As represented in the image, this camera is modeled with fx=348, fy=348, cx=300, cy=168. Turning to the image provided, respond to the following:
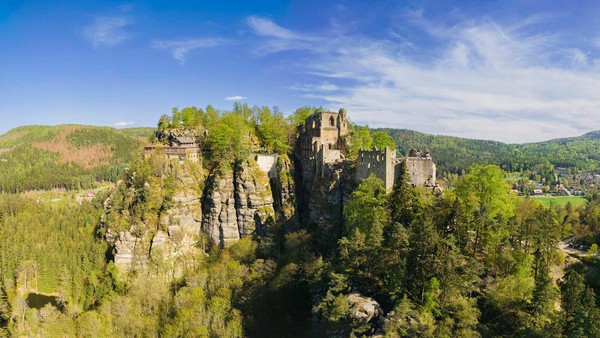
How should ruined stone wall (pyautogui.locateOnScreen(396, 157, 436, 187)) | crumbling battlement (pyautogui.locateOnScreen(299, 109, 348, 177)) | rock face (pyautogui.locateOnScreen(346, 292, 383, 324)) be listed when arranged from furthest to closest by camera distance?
crumbling battlement (pyautogui.locateOnScreen(299, 109, 348, 177)), ruined stone wall (pyautogui.locateOnScreen(396, 157, 436, 187)), rock face (pyautogui.locateOnScreen(346, 292, 383, 324))

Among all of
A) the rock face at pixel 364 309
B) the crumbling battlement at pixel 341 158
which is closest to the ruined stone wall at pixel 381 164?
the crumbling battlement at pixel 341 158

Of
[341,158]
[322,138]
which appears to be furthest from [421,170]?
[322,138]

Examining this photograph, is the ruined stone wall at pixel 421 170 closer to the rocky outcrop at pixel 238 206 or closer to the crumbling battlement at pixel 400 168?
the crumbling battlement at pixel 400 168

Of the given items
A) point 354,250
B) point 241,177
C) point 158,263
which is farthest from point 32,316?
point 354,250

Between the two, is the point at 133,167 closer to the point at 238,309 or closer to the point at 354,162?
the point at 238,309

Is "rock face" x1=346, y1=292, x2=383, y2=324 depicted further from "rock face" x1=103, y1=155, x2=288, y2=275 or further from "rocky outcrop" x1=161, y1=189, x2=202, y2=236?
"rocky outcrop" x1=161, y1=189, x2=202, y2=236

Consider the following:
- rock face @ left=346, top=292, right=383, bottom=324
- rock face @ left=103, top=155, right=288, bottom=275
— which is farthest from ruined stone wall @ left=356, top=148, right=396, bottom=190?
rock face @ left=103, top=155, right=288, bottom=275

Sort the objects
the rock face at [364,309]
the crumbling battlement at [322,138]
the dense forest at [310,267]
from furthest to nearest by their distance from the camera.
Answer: the crumbling battlement at [322,138] → the rock face at [364,309] → the dense forest at [310,267]
